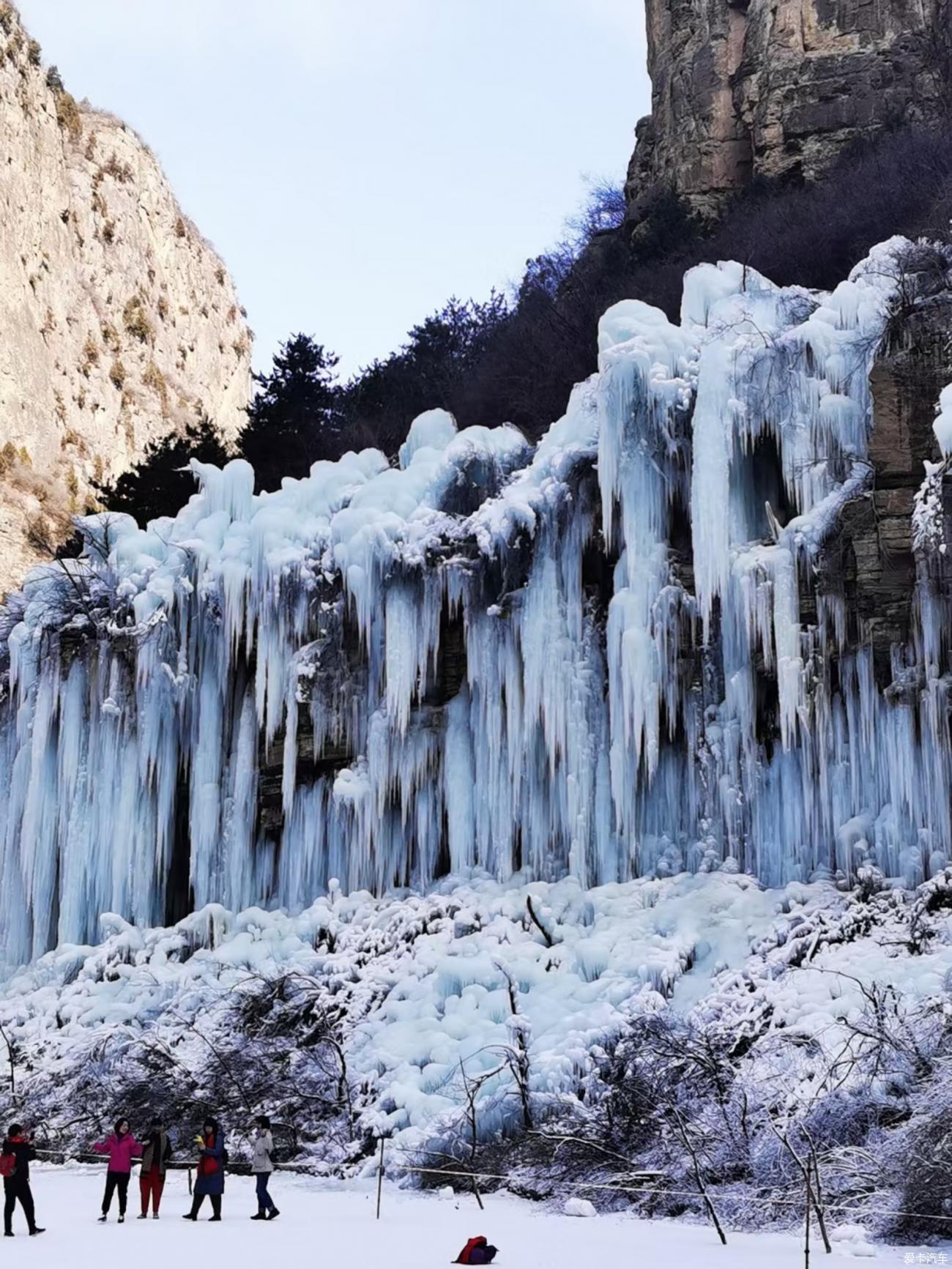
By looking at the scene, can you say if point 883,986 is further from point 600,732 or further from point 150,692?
point 150,692

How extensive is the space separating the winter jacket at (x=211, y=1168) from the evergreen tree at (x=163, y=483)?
17.3 metres

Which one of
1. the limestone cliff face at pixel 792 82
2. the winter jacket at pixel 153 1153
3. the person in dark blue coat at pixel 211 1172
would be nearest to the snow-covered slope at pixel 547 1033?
the winter jacket at pixel 153 1153

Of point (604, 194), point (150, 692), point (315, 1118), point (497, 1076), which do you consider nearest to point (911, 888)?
point (497, 1076)

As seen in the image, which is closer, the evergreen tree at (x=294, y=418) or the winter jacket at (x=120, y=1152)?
the winter jacket at (x=120, y=1152)

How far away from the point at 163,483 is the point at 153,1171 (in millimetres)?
17582

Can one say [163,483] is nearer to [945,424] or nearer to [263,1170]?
[945,424]

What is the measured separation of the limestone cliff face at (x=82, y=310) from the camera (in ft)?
143

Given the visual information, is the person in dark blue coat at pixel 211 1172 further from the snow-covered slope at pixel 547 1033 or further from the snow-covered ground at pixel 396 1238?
the snow-covered slope at pixel 547 1033

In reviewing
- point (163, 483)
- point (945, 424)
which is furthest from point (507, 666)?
point (163, 483)

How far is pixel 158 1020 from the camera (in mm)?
18359

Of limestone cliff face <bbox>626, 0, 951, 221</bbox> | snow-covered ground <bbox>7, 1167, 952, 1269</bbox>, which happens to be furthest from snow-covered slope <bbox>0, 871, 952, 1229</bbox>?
limestone cliff face <bbox>626, 0, 951, 221</bbox>

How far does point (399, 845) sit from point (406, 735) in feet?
4.40

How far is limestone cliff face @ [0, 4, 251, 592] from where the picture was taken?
43.7 metres

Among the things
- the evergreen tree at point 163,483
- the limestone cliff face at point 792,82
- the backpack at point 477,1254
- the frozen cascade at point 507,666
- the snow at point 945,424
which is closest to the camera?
the backpack at point 477,1254
